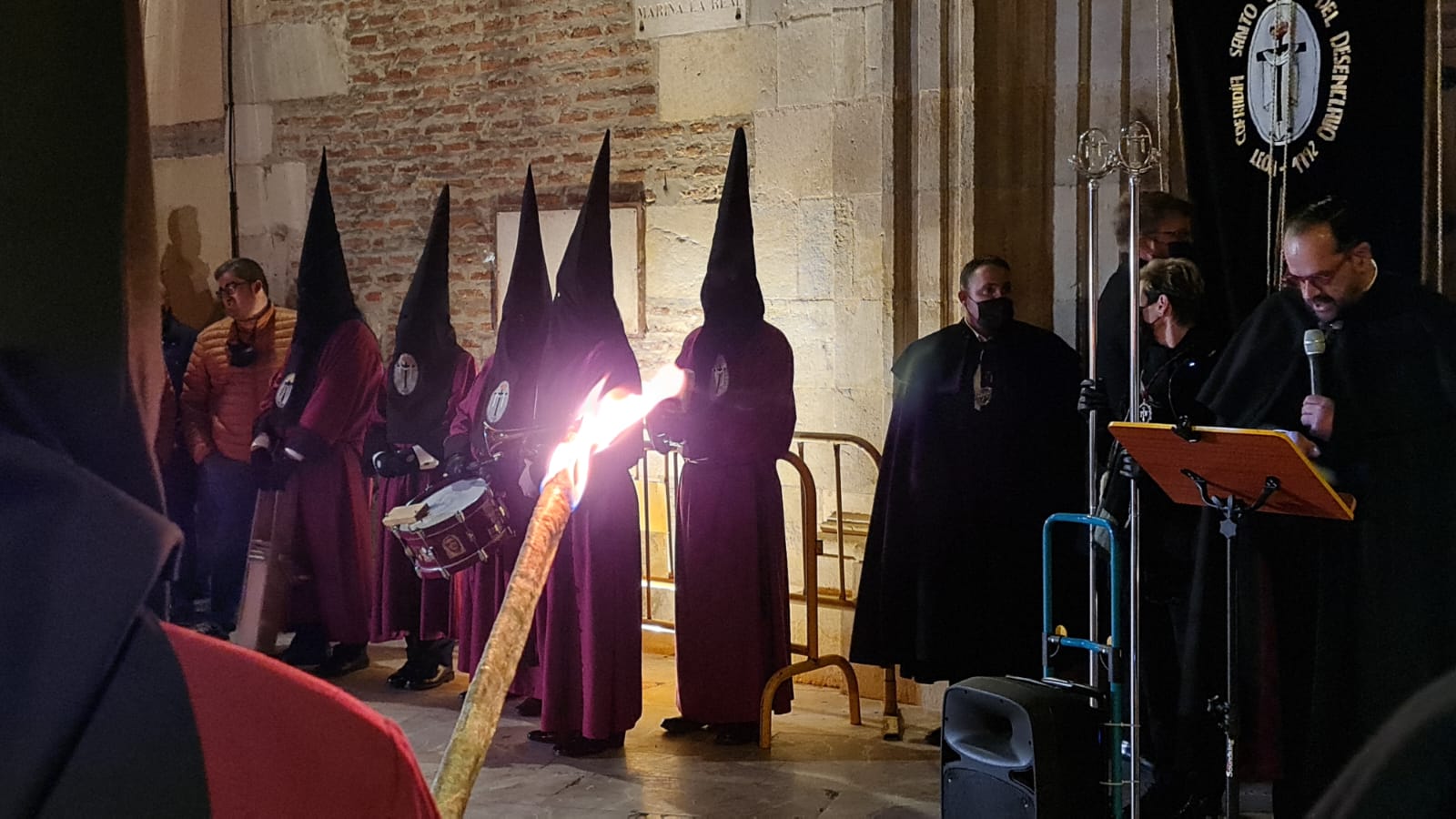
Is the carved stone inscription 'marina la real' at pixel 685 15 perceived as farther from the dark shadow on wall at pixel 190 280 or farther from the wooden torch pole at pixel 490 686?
the wooden torch pole at pixel 490 686

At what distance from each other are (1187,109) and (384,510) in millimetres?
3988

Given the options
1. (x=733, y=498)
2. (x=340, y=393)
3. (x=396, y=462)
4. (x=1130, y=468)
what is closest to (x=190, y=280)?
(x=340, y=393)

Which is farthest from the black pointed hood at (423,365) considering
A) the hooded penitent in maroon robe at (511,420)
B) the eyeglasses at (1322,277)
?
the eyeglasses at (1322,277)

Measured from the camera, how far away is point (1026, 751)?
3689 mm

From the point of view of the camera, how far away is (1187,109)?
5.08 meters

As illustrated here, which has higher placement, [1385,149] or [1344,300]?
[1385,149]

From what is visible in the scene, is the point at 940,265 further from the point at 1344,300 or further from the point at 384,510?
the point at 384,510

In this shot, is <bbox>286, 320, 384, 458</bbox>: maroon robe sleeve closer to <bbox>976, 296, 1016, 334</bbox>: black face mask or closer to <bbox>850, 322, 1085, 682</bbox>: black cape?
<bbox>850, 322, 1085, 682</bbox>: black cape

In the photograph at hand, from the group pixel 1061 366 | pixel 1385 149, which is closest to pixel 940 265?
pixel 1061 366

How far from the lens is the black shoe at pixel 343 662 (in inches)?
264

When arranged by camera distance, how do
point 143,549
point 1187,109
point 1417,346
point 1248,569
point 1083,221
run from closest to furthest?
point 143,549, point 1417,346, point 1248,569, point 1187,109, point 1083,221

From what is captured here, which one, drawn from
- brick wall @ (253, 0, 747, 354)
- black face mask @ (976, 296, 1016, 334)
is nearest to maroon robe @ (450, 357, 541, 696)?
brick wall @ (253, 0, 747, 354)

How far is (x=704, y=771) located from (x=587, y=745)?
53 cm

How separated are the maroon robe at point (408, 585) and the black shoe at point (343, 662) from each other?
289mm
